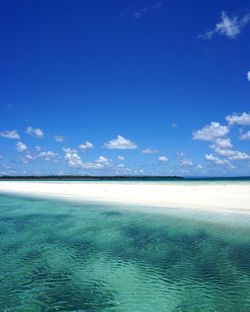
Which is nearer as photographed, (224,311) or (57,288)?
(224,311)

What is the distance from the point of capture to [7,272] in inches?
404

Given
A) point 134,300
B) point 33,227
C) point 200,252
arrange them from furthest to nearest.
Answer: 1. point 33,227
2. point 200,252
3. point 134,300

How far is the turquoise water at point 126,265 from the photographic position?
8.23 m

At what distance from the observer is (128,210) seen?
86.1ft

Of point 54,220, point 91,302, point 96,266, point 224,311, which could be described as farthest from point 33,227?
point 224,311

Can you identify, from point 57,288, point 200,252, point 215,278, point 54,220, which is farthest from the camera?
point 54,220

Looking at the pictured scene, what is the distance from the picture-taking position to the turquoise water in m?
8.23

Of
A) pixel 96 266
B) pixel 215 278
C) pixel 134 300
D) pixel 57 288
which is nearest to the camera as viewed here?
pixel 134 300

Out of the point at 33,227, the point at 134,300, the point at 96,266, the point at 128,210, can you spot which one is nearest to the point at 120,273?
the point at 96,266

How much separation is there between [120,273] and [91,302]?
2514mm

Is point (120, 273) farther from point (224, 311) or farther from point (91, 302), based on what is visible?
point (224, 311)

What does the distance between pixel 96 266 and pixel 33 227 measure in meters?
8.56

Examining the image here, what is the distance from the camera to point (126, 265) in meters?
11.4

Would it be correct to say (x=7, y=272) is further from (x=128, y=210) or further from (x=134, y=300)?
(x=128, y=210)
